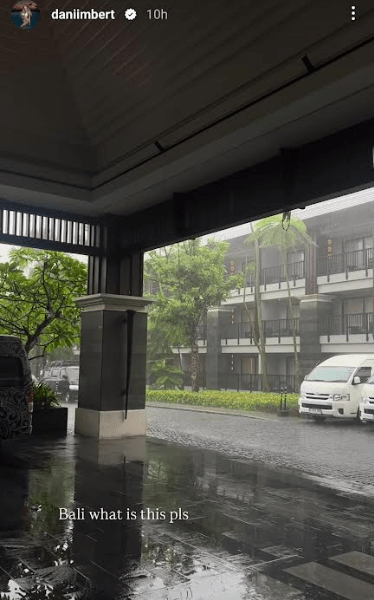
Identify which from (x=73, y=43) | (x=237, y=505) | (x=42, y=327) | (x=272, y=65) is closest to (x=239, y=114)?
(x=272, y=65)

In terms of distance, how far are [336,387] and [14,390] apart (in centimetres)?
472

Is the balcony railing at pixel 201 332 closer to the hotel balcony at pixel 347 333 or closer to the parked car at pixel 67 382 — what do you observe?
the parked car at pixel 67 382

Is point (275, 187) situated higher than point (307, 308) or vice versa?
point (275, 187)

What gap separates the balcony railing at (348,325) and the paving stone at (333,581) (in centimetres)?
531

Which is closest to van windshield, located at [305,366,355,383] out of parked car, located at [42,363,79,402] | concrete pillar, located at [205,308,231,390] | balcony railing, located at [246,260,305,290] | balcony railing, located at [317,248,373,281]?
balcony railing, located at [317,248,373,281]

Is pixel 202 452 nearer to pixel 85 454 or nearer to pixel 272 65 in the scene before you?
pixel 85 454

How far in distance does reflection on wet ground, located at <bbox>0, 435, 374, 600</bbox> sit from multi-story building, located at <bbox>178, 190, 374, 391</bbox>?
10.0 ft

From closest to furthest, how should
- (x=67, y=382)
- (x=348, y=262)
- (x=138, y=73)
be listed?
(x=138, y=73), (x=348, y=262), (x=67, y=382)

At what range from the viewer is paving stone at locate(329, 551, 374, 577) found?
11.2 feet

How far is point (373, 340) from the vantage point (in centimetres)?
815

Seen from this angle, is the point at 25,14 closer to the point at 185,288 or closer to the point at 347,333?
the point at 347,333

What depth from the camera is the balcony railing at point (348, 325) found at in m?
8.32

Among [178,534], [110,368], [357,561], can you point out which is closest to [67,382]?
[110,368]

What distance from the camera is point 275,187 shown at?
6023 mm
